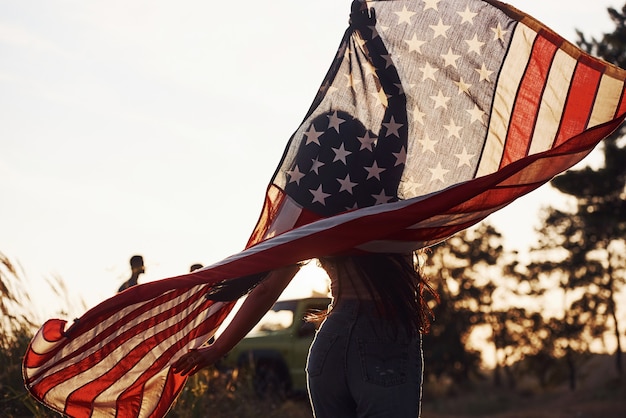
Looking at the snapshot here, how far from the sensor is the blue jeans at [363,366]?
10.3 ft

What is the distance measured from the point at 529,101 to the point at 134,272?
4.72 m

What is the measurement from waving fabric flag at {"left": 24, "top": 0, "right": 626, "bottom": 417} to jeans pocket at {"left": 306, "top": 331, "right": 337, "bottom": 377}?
0.96 feet

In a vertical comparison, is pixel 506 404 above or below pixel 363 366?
above

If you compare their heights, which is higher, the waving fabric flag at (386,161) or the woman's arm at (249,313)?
the waving fabric flag at (386,161)

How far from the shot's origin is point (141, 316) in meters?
4.23

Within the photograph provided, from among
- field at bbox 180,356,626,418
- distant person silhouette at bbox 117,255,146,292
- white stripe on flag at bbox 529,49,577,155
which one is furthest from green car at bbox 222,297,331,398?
white stripe on flag at bbox 529,49,577,155

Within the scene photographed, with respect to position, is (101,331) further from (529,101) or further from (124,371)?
(529,101)

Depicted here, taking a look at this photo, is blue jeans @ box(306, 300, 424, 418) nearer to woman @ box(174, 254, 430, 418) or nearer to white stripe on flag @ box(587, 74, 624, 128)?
woman @ box(174, 254, 430, 418)

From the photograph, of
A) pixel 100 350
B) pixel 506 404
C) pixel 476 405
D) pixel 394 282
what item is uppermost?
pixel 506 404

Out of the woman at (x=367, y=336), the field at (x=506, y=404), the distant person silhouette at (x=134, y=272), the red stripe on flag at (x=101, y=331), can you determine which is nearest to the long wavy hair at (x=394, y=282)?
the woman at (x=367, y=336)

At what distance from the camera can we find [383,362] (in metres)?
3.16

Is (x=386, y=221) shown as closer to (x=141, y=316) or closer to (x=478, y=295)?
(x=141, y=316)

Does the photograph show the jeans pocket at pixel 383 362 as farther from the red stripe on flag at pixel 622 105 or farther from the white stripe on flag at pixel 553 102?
the red stripe on flag at pixel 622 105

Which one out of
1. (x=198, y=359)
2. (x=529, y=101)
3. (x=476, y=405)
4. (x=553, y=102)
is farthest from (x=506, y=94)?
(x=476, y=405)
